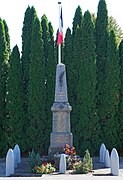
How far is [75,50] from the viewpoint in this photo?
48.1 feet

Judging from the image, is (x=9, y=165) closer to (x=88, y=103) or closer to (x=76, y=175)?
(x=76, y=175)

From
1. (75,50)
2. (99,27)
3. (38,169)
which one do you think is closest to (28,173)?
(38,169)

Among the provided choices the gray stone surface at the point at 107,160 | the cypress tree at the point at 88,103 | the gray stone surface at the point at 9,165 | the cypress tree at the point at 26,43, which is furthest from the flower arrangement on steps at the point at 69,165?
the cypress tree at the point at 26,43

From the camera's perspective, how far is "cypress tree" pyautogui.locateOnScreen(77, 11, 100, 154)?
1410cm

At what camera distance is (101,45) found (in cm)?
1499

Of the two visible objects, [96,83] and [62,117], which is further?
[96,83]

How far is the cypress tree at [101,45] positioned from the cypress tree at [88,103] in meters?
0.48

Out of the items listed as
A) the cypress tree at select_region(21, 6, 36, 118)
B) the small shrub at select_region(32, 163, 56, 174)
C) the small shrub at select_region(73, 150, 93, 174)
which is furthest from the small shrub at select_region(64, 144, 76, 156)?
the cypress tree at select_region(21, 6, 36, 118)

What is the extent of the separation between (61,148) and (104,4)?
7.41 metres

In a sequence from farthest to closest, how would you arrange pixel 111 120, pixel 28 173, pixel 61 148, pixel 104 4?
1. pixel 104 4
2. pixel 111 120
3. pixel 61 148
4. pixel 28 173

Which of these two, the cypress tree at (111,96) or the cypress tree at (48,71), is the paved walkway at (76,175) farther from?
the cypress tree at (48,71)

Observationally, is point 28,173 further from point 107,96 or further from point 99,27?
point 99,27

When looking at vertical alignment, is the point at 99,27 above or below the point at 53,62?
above

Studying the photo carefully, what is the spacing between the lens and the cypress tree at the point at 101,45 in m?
14.6
